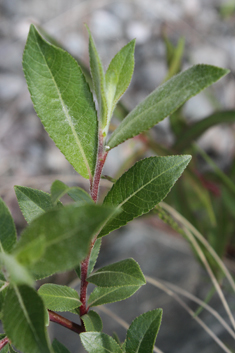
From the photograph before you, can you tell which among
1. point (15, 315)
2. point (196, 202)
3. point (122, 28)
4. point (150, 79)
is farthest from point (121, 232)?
A: point (122, 28)

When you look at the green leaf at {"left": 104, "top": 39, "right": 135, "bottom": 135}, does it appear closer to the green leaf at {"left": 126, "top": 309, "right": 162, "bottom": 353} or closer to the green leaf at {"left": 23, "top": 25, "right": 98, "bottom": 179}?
the green leaf at {"left": 23, "top": 25, "right": 98, "bottom": 179}

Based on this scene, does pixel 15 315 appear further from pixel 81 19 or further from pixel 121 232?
pixel 81 19

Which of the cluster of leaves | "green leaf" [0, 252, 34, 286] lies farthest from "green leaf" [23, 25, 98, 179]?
"green leaf" [0, 252, 34, 286]

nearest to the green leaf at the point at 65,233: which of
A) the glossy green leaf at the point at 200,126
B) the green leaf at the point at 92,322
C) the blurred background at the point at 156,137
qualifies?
the green leaf at the point at 92,322

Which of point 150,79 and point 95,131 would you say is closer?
point 95,131

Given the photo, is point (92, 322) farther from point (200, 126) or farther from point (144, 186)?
point (200, 126)
